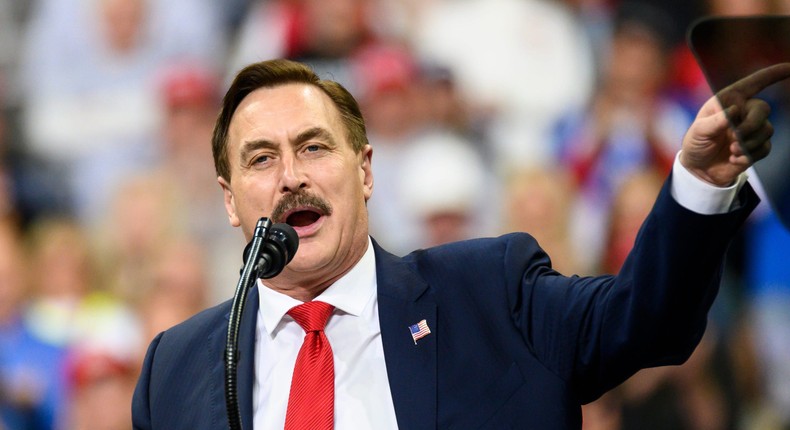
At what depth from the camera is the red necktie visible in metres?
2.02

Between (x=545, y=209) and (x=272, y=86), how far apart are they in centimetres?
229

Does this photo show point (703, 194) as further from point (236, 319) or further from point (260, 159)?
point (260, 159)

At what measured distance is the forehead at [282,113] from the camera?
7.41 feet

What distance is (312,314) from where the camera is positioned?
2176 mm

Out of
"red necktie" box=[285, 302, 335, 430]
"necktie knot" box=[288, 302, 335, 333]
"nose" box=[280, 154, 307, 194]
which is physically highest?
"nose" box=[280, 154, 307, 194]

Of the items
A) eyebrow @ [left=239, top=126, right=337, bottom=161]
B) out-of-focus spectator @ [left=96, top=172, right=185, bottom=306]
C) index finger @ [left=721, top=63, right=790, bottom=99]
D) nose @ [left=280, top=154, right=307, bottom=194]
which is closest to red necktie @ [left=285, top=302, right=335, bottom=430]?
nose @ [left=280, top=154, right=307, bottom=194]

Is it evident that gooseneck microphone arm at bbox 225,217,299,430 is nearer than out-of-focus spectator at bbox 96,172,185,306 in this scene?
Yes

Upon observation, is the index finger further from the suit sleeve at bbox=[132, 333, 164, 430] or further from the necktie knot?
the suit sleeve at bbox=[132, 333, 164, 430]

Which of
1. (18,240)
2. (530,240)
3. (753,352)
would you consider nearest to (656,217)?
(530,240)

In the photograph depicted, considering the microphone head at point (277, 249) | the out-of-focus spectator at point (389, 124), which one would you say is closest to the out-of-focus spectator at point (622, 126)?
the out-of-focus spectator at point (389, 124)

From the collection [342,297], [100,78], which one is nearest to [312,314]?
[342,297]

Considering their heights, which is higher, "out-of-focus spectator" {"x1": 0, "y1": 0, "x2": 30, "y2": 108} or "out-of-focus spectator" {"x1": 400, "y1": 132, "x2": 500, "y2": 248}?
"out-of-focus spectator" {"x1": 0, "y1": 0, "x2": 30, "y2": 108}

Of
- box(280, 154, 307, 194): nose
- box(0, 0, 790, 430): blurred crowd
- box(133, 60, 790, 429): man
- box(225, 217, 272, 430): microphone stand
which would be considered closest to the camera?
box(225, 217, 272, 430): microphone stand

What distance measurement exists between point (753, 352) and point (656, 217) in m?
2.66
